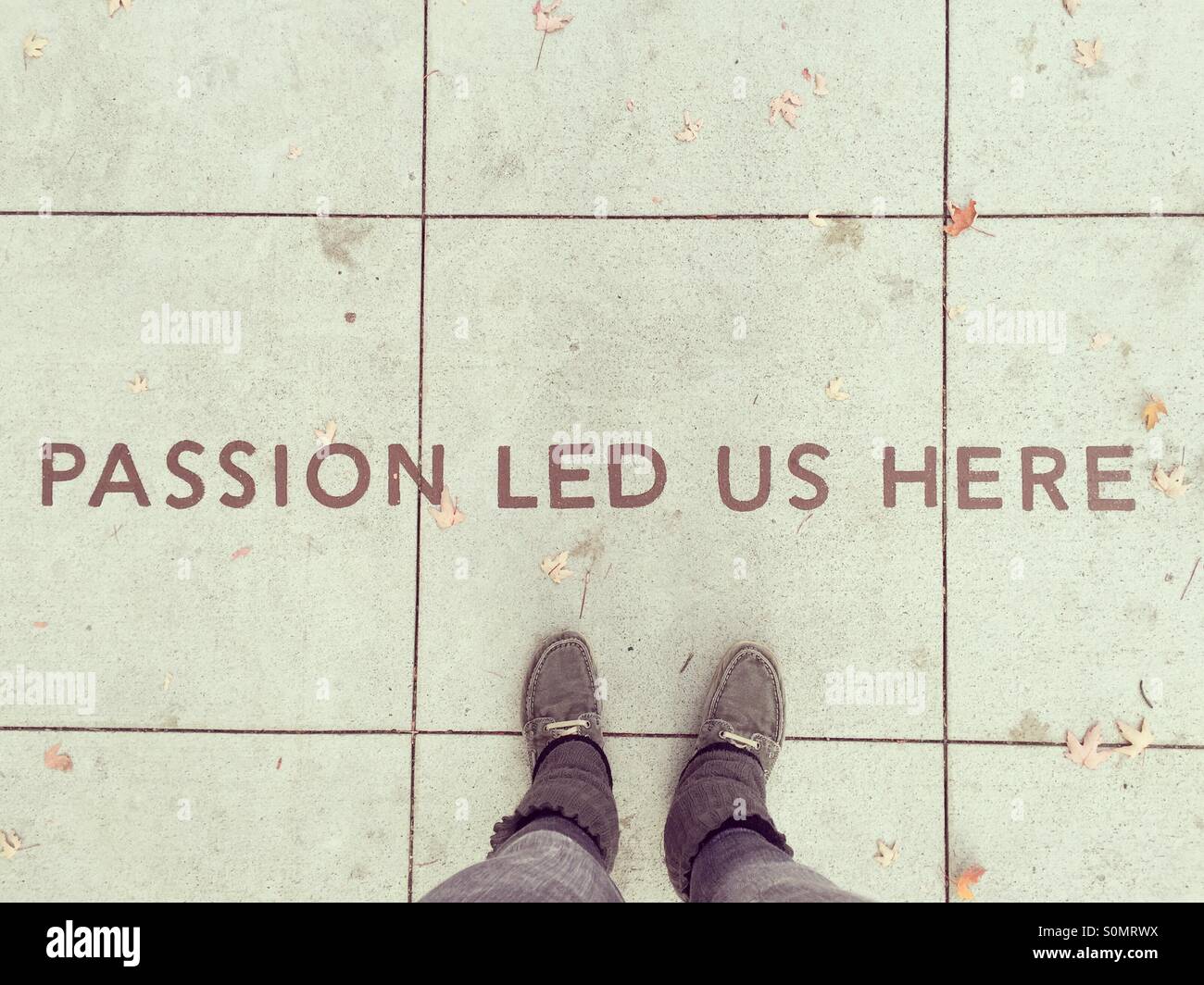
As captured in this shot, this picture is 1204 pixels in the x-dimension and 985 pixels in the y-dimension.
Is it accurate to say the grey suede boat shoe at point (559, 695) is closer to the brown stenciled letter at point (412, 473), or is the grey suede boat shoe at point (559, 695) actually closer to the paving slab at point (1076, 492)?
the brown stenciled letter at point (412, 473)

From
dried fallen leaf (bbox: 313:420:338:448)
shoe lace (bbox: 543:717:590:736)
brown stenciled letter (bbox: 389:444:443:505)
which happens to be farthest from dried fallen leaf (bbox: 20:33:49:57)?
shoe lace (bbox: 543:717:590:736)

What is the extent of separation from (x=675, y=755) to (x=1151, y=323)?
216 cm

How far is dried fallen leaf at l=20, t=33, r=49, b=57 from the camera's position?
253 centimetres

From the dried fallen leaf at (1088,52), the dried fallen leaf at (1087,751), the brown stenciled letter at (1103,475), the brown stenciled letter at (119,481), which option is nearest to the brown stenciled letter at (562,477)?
the brown stenciled letter at (119,481)

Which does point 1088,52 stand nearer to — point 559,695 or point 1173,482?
point 1173,482

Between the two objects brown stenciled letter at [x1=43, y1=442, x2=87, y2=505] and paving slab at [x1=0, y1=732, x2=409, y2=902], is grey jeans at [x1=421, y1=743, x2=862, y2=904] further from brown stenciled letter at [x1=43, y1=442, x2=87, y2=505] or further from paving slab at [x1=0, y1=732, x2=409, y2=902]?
brown stenciled letter at [x1=43, y1=442, x2=87, y2=505]

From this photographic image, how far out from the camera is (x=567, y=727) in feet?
7.79

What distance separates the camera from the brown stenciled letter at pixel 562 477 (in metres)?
2.49

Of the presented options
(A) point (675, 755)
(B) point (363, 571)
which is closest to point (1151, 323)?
(A) point (675, 755)

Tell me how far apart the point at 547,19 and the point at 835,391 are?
1.59 m

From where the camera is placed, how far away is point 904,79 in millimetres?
2490

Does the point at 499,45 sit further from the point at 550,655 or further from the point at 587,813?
the point at 587,813

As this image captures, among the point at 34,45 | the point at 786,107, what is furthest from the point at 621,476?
the point at 34,45

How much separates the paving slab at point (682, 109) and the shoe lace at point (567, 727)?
1.70m
